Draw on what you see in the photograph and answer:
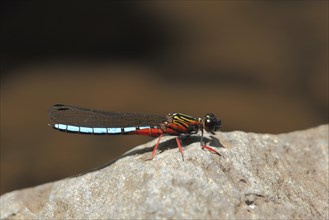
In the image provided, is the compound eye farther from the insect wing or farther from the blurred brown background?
the blurred brown background

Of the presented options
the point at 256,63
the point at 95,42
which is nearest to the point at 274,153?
the point at 256,63

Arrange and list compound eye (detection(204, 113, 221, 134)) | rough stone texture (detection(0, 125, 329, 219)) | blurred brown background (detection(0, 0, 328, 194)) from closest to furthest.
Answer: rough stone texture (detection(0, 125, 329, 219))
compound eye (detection(204, 113, 221, 134))
blurred brown background (detection(0, 0, 328, 194))

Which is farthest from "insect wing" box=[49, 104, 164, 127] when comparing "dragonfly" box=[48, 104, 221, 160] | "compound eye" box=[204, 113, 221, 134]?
"compound eye" box=[204, 113, 221, 134]

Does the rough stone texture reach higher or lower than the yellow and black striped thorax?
lower

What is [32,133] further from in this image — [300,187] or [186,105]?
[300,187]

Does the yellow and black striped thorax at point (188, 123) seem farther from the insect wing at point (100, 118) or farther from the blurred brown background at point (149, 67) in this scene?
the blurred brown background at point (149, 67)

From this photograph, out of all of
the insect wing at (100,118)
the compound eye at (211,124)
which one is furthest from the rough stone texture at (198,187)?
the insect wing at (100,118)
